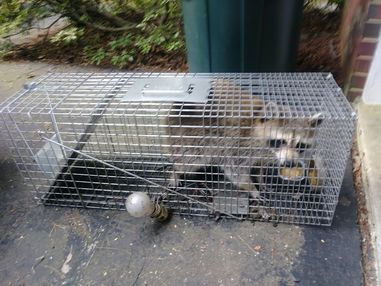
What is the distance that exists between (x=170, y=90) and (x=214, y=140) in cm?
37

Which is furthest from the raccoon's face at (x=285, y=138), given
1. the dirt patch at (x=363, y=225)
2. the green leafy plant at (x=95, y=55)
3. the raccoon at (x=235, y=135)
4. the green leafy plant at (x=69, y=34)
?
the green leafy plant at (x=69, y=34)

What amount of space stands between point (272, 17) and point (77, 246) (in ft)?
6.28

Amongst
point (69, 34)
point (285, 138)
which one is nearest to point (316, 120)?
point (285, 138)

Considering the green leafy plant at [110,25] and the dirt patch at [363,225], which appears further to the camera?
the green leafy plant at [110,25]

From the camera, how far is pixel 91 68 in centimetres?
416

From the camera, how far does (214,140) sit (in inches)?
77.3

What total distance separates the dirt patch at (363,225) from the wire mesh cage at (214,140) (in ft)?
0.63

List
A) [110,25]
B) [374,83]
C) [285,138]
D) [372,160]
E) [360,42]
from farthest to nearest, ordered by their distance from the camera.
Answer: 1. [110,25]
2. [374,83]
3. [360,42]
4. [372,160]
5. [285,138]

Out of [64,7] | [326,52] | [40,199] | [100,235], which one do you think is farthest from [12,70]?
[326,52]

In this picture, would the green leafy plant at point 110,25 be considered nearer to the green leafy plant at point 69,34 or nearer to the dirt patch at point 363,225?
the green leafy plant at point 69,34

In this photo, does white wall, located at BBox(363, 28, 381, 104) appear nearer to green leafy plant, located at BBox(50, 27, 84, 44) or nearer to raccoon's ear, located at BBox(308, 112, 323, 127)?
raccoon's ear, located at BBox(308, 112, 323, 127)

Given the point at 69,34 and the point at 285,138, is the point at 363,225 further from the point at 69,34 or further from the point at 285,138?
the point at 69,34

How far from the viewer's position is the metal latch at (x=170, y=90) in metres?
1.79

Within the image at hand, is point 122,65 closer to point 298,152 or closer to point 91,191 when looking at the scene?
point 91,191
